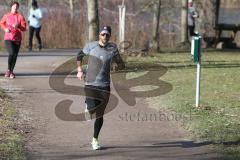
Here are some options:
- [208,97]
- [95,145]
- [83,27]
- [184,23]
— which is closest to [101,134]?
[95,145]

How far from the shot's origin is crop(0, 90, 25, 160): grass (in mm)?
8672

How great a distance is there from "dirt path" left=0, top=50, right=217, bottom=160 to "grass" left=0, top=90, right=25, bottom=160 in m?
0.16

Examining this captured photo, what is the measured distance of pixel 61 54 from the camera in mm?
24344

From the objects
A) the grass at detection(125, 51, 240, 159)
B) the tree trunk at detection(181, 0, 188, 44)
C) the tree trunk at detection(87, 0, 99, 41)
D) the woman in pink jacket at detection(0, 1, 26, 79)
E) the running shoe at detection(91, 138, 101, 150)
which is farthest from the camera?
the tree trunk at detection(181, 0, 188, 44)

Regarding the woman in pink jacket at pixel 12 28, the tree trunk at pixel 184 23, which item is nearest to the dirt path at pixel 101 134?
the woman in pink jacket at pixel 12 28

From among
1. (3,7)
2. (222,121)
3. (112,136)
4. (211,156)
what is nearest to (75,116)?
(112,136)

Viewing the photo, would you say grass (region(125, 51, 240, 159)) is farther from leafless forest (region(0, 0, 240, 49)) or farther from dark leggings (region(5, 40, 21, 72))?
leafless forest (region(0, 0, 240, 49))

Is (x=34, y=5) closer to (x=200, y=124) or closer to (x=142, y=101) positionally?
(x=142, y=101)

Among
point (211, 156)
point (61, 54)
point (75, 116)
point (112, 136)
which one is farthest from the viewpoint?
point (61, 54)

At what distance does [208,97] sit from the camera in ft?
45.7

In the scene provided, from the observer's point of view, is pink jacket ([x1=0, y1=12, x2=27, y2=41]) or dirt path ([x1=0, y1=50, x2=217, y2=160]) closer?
dirt path ([x1=0, y1=50, x2=217, y2=160])

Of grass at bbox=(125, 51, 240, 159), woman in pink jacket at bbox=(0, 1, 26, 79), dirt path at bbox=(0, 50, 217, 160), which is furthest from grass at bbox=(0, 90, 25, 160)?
woman in pink jacket at bbox=(0, 1, 26, 79)

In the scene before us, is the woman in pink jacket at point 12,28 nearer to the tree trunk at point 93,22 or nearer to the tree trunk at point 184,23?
the tree trunk at point 93,22

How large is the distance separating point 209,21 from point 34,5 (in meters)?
8.28
